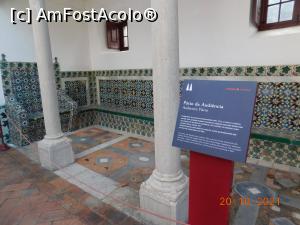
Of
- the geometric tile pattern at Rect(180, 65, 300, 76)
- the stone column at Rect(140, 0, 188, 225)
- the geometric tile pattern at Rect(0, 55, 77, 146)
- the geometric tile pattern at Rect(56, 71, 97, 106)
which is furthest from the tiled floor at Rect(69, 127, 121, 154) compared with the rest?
the stone column at Rect(140, 0, 188, 225)

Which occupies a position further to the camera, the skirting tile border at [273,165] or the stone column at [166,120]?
the skirting tile border at [273,165]

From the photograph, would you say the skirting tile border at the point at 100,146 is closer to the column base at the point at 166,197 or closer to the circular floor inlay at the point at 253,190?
the column base at the point at 166,197

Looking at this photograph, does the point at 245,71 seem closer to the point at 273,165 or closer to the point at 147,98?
the point at 273,165

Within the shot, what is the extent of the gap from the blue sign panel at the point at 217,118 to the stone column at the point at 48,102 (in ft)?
8.50

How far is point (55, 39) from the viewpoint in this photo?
18.5 ft

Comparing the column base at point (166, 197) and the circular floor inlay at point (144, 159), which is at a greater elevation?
the column base at point (166, 197)

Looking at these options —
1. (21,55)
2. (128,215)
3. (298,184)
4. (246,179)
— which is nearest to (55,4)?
(21,55)

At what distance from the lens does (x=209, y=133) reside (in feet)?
5.12

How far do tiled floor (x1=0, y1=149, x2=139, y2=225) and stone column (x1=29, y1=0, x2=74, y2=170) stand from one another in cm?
28

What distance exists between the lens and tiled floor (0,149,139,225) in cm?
245

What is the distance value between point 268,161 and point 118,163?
2.55 meters

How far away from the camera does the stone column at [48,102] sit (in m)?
3.33

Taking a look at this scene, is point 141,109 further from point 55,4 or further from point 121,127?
point 55,4

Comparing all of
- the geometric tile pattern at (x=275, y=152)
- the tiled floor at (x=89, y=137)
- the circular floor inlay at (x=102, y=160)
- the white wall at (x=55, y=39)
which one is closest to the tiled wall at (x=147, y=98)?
the geometric tile pattern at (x=275, y=152)
